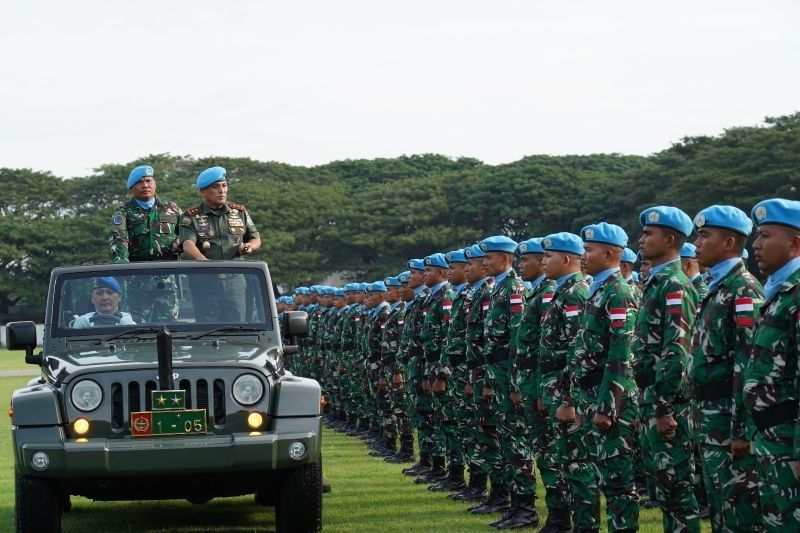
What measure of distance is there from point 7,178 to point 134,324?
5936 cm

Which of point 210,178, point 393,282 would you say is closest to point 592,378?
point 210,178

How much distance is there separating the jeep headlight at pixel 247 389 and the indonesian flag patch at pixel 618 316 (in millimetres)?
2175

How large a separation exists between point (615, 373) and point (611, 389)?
0.10 metres

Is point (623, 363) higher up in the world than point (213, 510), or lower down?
higher up

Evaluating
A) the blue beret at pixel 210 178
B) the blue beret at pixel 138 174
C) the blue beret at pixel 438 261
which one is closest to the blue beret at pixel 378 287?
the blue beret at pixel 438 261

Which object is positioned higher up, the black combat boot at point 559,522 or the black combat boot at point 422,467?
the black combat boot at point 559,522

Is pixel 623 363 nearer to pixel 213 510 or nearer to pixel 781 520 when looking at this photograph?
pixel 781 520

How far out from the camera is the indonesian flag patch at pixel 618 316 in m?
7.07

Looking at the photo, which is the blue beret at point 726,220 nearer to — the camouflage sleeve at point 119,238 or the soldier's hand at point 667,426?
the soldier's hand at point 667,426

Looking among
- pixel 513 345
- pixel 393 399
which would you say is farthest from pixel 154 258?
pixel 393 399

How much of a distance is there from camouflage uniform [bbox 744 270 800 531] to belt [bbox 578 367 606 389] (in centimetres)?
210

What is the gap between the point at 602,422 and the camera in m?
6.91

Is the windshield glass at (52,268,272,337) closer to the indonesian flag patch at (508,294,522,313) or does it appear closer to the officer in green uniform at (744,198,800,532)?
the indonesian flag patch at (508,294,522,313)

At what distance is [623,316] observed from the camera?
7086 mm
